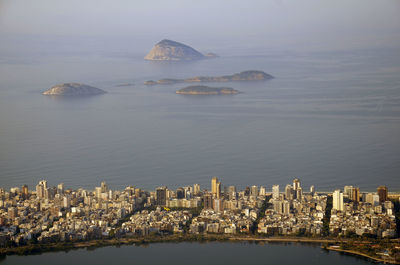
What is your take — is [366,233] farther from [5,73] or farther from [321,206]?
[5,73]

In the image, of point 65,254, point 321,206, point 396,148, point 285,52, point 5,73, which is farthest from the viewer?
point 285,52

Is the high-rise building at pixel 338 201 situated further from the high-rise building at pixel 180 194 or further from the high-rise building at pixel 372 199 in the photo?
the high-rise building at pixel 180 194

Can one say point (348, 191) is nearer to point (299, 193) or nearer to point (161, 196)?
point (299, 193)

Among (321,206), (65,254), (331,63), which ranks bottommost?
(65,254)

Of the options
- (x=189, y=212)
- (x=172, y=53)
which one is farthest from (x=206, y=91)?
(x=172, y=53)

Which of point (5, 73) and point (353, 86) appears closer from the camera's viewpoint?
point (353, 86)

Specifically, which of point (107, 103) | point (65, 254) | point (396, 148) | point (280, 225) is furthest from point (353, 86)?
point (65, 254)
